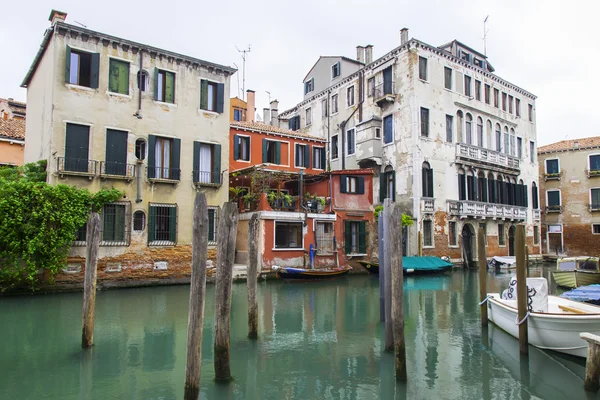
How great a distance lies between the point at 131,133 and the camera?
53.9ft

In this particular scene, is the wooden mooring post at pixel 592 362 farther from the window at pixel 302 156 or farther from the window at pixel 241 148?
the window at pixel 302 156

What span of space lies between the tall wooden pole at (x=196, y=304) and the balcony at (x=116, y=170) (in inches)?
432

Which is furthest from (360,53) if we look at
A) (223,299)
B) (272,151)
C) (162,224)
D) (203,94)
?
(223,299)

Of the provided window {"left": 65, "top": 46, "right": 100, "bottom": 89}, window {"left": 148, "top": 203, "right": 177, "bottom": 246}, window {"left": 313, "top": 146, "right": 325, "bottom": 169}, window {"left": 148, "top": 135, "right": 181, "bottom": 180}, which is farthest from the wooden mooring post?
window {"left": 313, "top": 146, "right": 325, "bottom": 169}

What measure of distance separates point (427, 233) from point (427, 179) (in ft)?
9.20

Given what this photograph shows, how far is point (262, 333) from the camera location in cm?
936

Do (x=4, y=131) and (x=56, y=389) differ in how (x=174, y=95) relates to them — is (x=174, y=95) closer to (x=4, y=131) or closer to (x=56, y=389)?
(x=4, y=131)

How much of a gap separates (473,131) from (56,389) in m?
25.2

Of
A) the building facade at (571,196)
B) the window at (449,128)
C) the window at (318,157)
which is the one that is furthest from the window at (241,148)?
the building facade at (571,196)

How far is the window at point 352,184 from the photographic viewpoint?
21.5 metres

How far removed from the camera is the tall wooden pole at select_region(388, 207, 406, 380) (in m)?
6.30

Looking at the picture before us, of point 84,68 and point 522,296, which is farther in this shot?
point 84,68

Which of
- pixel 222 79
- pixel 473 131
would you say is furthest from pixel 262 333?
pixel 473 131

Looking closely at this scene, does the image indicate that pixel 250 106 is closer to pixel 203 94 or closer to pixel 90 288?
pixel 203 94
